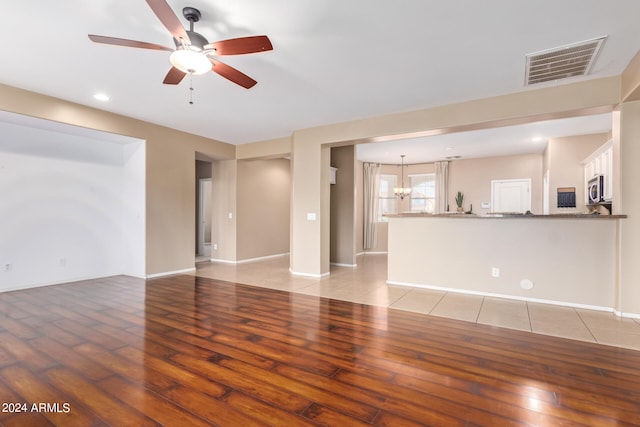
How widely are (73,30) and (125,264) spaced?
14.1ft

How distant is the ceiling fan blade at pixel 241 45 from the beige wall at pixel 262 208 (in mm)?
4857

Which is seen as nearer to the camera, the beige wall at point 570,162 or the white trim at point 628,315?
the white trim at point 628,315

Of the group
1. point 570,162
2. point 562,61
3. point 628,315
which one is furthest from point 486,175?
point 562,61

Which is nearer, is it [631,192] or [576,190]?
[631,192]

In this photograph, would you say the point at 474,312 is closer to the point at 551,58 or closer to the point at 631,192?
the point at 631,192

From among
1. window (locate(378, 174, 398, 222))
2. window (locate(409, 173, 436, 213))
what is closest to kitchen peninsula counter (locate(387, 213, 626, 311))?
window (locate(378, 174, 398, 222))

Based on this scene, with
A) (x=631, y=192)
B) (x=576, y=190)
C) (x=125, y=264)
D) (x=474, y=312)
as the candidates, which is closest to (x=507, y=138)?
(x=576, y=190)

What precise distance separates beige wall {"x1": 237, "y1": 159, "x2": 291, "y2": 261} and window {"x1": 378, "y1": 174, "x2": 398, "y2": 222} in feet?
9.40

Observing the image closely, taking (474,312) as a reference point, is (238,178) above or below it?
above

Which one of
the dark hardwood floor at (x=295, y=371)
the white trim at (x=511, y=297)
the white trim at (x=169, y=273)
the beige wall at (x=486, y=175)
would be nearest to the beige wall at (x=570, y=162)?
the beige wall at (x=486, y=175)

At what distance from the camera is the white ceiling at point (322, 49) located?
7.82 feet

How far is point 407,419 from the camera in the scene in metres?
1.70

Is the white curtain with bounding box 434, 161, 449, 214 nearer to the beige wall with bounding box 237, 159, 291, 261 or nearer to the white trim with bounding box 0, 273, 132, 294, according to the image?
the beige wall with bounding box 237, 159, 291, 261

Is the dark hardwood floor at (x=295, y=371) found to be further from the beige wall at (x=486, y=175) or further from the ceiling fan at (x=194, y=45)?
the beige wall at (x=486, y=175)
